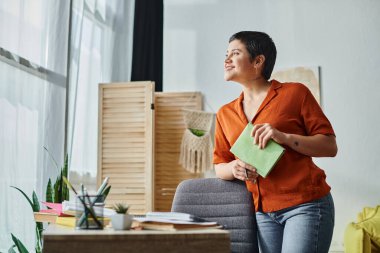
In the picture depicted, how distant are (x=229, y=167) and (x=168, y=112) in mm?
2464

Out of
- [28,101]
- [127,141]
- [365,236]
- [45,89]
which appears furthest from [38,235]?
[365,236]

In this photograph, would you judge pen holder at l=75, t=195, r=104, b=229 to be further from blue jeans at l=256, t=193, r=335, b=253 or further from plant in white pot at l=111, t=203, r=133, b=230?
blue jeans at l=256, t=193, r=335, b=253

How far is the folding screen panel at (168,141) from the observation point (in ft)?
13.9

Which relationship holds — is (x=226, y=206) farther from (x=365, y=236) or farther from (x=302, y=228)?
(x=365, y=236)

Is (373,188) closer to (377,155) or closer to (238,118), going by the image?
(377,155)

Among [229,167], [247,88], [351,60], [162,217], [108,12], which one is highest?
[108,12]

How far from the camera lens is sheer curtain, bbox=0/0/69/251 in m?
2.73

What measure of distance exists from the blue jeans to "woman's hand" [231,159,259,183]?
146 mm

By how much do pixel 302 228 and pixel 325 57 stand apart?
9.83 ft

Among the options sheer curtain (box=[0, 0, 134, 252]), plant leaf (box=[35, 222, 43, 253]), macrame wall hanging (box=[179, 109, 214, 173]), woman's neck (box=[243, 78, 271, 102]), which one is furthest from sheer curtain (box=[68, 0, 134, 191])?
woman's neck (box=[243, 78, 271, 102])

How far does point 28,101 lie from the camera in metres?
3.01

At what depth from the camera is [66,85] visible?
11.6 ft

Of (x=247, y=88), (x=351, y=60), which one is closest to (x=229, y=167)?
(x=247, y=88)

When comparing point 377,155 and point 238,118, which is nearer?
point 238,118
